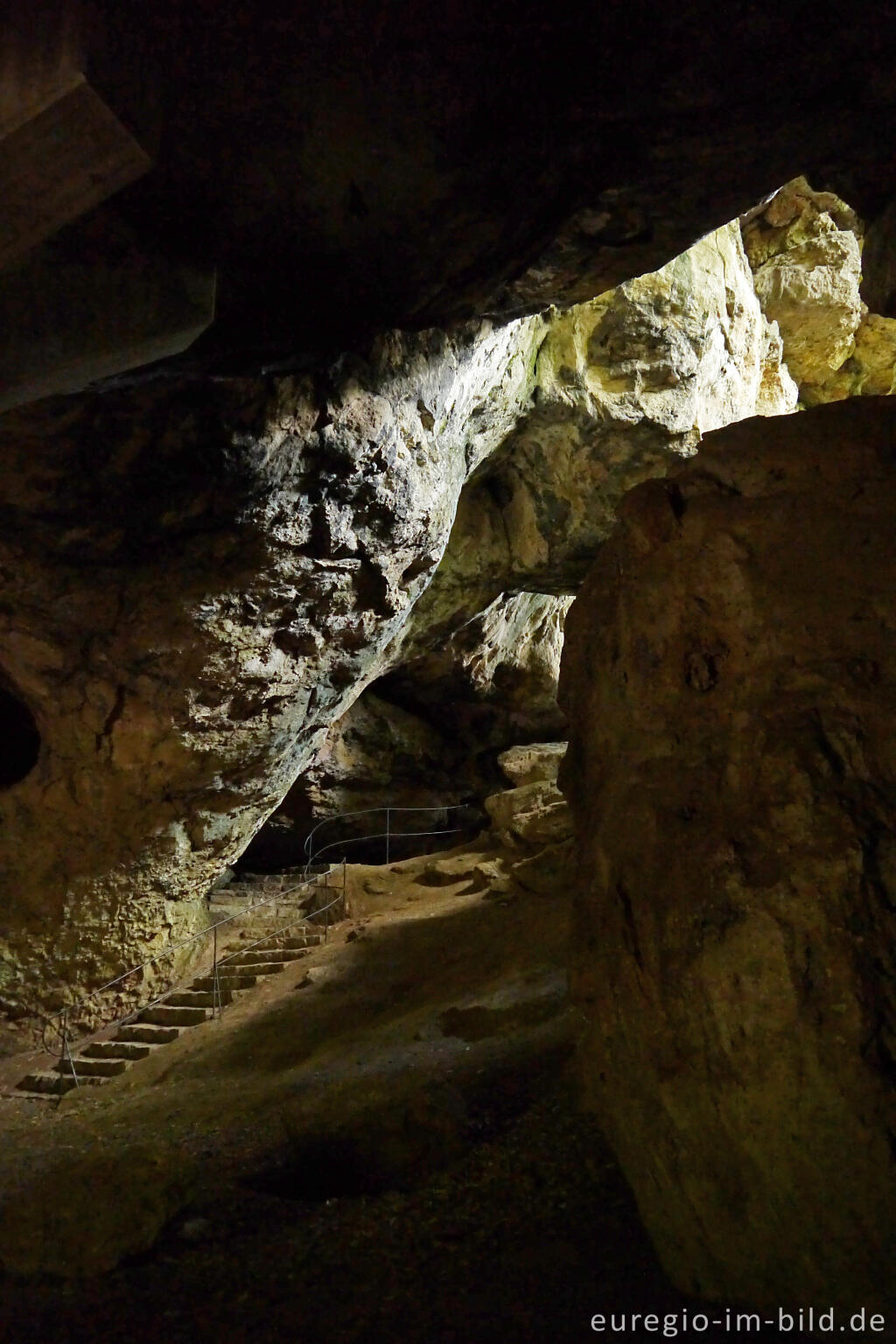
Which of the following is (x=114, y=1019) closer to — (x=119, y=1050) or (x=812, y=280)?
(x=119, y=1050)

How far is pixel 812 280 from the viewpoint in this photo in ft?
50.1

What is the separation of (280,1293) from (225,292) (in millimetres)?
5804

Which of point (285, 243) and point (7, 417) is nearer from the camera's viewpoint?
point (285, 243)

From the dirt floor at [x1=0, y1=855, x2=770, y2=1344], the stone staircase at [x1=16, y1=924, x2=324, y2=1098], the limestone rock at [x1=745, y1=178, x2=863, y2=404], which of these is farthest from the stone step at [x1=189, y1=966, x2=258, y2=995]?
the limestone rock at [x1=745, y1=178, x2=863, y2=404]

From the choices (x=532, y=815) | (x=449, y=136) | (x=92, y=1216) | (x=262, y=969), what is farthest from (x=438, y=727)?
(x=92, y=1216)

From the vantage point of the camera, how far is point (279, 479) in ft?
24.0

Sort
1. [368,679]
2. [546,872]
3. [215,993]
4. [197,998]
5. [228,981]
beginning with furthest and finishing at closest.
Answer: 1. [368,679]
2. [546,872]
3. [228,981]
4. [197,998]
5. [215,993]

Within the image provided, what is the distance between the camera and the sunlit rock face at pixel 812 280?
48.5ft

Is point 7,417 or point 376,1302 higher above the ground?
point 7,417

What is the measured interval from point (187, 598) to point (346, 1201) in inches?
195

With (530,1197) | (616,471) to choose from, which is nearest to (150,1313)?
(530,1197)

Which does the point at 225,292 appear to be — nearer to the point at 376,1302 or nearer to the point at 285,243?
the point at 285,243

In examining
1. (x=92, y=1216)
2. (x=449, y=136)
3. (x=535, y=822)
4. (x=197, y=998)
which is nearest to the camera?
(x=92, y=1216)

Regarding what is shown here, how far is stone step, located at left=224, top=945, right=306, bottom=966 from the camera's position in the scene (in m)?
10.4
